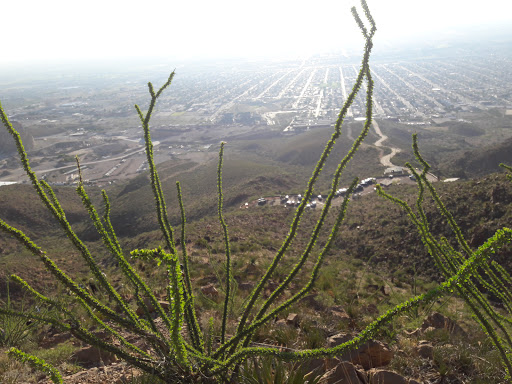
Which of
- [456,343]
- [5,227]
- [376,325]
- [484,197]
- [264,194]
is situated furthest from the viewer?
[264,194]

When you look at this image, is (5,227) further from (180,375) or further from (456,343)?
(456,343)

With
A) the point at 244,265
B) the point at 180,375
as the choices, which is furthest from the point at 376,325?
the point at 244,265

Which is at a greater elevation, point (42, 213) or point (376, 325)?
point (376, 325)

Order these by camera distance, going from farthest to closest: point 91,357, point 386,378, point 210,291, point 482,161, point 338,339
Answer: point 482,161, point 210,291, point 91,357, point 338,339, point 386,378

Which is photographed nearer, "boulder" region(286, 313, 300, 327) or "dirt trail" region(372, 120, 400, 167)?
"boulder" region(286, 313, 300, 327)

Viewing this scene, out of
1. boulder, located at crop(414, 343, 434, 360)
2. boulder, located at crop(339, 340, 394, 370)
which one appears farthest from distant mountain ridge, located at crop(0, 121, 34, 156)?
boulder, located at crop(414, 343, 434, 360)

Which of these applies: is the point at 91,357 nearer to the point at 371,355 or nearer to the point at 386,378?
the point at 371,355

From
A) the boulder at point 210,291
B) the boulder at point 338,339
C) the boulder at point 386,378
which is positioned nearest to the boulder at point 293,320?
the boulder at point 338,339

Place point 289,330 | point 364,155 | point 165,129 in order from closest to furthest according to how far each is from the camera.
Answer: point 289,330
point 364,155
point 165,129

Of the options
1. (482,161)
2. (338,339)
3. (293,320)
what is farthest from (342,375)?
(482,161)

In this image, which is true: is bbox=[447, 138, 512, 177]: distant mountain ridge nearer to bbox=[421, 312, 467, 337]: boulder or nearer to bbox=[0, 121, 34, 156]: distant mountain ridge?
bbox=[421, 312, 467, 337]: boulder

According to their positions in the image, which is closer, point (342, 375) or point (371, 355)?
point (342, 375)
